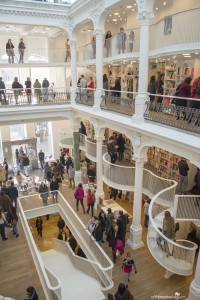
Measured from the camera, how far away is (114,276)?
27.0 ft

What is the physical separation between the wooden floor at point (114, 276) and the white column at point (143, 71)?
4714mm

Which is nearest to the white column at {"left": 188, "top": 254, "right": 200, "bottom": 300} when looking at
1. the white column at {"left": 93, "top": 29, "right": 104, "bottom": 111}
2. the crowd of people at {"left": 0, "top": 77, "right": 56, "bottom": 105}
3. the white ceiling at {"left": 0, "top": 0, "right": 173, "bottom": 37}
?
the white column at {"left": 93, "top": 29, "right": 104, "bottom": 111}

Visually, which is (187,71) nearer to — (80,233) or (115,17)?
(115,17)

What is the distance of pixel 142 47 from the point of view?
25.1ft

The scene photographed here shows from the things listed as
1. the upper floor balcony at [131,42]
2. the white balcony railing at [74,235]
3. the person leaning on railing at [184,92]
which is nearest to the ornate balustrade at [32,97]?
the upper floor balcony at [131,42]

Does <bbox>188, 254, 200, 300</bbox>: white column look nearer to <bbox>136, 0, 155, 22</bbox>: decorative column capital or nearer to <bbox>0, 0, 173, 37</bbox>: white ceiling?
<bbox>136, 0, 155, 22</bbox>: decorative column capital

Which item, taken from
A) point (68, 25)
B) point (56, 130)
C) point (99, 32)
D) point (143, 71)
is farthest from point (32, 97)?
point (143, 71)

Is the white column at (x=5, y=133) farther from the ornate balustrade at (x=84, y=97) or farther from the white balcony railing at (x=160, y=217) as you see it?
the white balcony railing at (x=160, y=217)

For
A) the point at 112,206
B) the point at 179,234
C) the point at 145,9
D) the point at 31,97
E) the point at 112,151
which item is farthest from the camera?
the point at 31,97

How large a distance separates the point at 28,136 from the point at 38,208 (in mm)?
7472

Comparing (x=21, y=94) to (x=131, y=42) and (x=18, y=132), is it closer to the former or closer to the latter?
(x=131, y=42)

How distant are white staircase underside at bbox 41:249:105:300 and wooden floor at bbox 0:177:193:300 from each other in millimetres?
611

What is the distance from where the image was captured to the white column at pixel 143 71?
749cm

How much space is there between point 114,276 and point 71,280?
1464 mm
